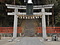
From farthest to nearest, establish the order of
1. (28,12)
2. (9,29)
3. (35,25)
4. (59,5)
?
(59,5) < (35,25) < (9,29) < (28,12)

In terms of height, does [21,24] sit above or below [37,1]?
below

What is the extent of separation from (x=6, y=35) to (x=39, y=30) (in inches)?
227

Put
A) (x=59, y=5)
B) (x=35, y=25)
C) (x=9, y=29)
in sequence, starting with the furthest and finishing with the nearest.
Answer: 1. (x=59, y=5)
2. (x=35, y=25)
3. (x=9, y=29)

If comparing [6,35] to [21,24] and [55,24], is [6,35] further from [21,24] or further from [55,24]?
[55,24]

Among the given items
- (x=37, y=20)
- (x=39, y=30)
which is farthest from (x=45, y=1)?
(x=39, y=30)

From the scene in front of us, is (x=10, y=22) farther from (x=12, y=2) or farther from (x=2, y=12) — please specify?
(x=12, y=2)

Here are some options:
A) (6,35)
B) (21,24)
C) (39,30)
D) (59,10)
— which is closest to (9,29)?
(6,35)

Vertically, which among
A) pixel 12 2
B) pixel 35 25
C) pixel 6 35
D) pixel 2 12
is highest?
pixel 12 2

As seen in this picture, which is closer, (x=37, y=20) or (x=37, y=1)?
(x=37, y=20)

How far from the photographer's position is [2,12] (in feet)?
71.1

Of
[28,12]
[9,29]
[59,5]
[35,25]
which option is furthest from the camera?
[59,5]

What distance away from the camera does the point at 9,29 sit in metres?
18.9

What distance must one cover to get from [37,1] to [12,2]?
5.46 metres

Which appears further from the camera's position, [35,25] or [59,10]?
[59,10]
